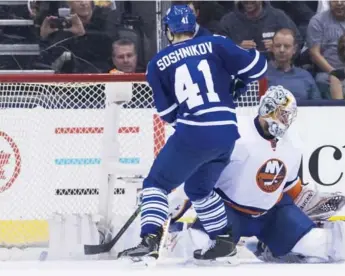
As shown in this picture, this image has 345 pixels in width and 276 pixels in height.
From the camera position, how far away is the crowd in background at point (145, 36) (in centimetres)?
639

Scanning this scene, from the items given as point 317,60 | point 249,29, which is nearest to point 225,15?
point 249,29

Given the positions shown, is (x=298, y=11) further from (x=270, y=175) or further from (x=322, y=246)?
(x=322, y=246)

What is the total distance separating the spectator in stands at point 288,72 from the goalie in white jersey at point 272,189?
1515 millimetres

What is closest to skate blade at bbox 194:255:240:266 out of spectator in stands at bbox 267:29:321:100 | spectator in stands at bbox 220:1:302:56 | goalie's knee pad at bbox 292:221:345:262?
goalie's knee pad at bbox 292:221:345:262

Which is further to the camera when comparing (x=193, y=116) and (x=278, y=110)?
(x=278, y=110)

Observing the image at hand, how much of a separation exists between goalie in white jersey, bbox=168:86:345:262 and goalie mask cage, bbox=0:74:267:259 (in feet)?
2.37

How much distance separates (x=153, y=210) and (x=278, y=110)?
2.34ft

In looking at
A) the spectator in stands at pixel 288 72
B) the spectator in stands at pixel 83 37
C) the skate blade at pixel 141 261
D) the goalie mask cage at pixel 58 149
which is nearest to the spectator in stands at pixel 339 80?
the spectator in stands at pixel 288 72

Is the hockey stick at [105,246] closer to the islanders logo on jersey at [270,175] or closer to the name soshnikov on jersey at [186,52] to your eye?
the islanders logo on jersey at [270,175]

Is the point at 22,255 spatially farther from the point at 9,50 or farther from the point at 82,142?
the point at 9,50

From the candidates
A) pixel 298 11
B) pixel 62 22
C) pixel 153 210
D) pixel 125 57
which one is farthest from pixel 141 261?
pixel 298 11

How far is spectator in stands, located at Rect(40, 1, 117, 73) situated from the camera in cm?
643

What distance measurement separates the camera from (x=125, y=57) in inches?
251

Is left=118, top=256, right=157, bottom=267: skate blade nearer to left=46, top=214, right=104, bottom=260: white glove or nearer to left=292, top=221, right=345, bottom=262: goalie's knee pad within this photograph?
left=46, top=214, right=104, bottom=260: white glove
